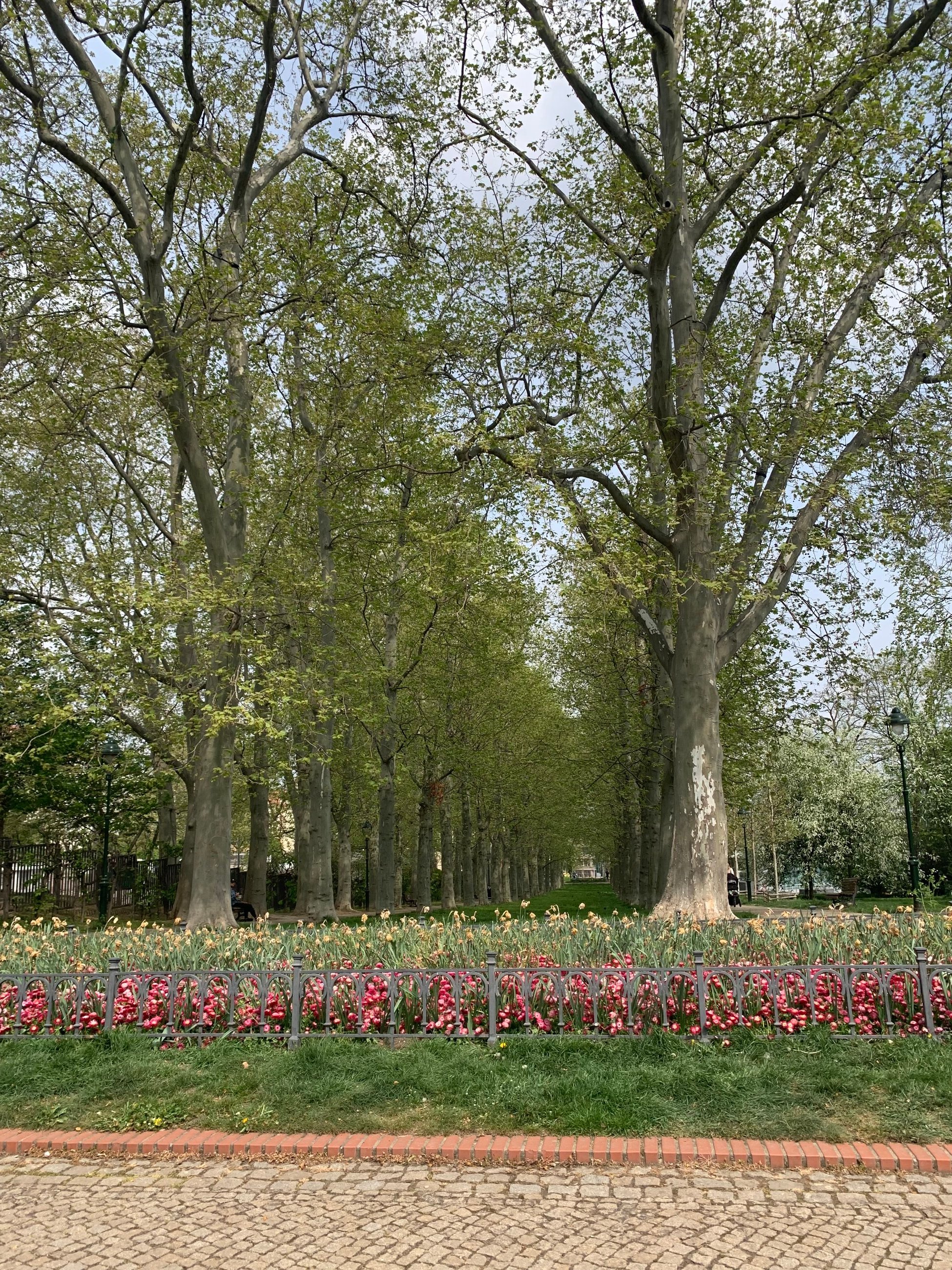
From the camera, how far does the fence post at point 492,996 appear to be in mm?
6727

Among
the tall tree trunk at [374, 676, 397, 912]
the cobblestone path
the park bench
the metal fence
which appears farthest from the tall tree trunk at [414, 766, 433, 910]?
the cobblestone path

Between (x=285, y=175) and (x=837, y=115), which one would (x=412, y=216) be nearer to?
(x=285, y=175)

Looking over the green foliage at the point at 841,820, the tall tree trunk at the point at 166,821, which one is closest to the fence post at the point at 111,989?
the tall tree trunk at the point at 166,821

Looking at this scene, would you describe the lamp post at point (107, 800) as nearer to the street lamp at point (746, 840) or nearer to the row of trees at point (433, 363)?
the row of trees at point (433, 363)

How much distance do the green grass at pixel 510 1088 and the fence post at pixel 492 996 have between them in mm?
127

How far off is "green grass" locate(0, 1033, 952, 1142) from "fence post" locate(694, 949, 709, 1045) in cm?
15

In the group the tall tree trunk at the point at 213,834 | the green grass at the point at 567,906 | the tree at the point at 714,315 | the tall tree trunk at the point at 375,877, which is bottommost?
the green grass at the point at 567,906

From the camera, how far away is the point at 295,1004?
695 cm

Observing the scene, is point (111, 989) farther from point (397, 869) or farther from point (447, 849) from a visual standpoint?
point (397, 869)

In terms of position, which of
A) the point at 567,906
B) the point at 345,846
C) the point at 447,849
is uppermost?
the point at 345,846

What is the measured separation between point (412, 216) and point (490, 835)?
2971 centimetres

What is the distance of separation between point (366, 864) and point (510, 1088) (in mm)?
38963

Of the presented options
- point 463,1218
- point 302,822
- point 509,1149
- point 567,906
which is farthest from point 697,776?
point 567,906

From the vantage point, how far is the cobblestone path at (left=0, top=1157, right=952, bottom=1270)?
4.21 meters
